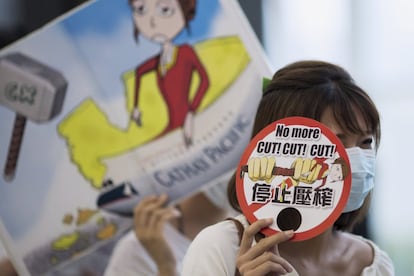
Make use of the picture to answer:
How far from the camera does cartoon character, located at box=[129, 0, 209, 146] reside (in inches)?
56.3

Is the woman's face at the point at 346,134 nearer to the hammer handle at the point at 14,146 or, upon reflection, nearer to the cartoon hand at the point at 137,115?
the cartoon hand at the point at 137,115

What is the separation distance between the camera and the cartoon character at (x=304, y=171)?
0.93m

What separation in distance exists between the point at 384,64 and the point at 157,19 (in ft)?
1.95

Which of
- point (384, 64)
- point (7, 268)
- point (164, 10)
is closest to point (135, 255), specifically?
point (7, 268)

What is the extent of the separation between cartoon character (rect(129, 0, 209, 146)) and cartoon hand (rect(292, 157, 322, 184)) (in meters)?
0.51

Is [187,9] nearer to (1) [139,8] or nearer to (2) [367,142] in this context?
(1) [139,8]

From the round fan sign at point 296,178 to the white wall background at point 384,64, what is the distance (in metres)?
0.70

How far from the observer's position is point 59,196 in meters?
1.42

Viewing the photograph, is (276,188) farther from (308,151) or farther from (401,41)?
(401,41)

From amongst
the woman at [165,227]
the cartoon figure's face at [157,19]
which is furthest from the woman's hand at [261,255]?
the cartoon figure's face at [157,19]

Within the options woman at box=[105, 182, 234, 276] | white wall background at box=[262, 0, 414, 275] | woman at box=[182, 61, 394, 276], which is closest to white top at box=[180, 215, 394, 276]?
woman at box=[182, 61, 394, 276]

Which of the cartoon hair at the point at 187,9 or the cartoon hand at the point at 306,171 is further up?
the cartoon hair at the point at 187,9

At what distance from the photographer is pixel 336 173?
3.06 ft

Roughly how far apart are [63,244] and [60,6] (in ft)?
1.51
